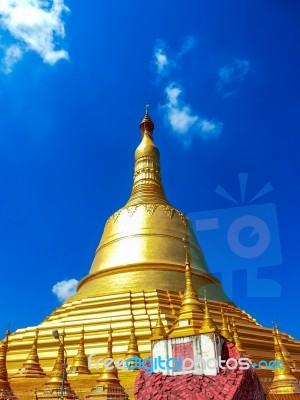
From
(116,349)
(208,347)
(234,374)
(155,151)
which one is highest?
(155,151)

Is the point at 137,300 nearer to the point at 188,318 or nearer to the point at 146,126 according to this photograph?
the point at 188,318

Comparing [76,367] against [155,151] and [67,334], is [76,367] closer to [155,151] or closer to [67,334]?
[67,334]

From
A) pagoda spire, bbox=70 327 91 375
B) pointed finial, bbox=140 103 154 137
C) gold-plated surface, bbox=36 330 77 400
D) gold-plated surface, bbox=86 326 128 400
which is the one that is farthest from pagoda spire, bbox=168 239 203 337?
pointed finial, bbox=140 103 154 137

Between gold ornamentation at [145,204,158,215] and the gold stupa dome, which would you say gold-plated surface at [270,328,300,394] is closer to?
the gold stupa dome

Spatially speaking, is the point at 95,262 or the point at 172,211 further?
the point at 172,211

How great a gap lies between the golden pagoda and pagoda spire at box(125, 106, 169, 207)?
0.07m

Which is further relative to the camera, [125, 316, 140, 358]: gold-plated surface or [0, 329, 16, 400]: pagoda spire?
[125, 316, 140, 358]: gold-plated surface

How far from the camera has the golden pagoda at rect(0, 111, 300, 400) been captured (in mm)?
11570

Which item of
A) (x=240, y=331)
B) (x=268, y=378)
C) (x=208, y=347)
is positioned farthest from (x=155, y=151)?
(x=208, y=347)

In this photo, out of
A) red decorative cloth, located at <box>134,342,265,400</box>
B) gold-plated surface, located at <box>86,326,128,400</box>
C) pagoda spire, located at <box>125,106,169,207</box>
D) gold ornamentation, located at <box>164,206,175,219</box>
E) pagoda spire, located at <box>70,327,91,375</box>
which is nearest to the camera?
red decorative cloth, located at <box>134,342,265,400</box>

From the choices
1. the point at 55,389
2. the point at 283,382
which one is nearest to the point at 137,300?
the point at 55,389

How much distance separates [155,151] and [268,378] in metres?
17.1

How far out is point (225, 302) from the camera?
59.1 feet

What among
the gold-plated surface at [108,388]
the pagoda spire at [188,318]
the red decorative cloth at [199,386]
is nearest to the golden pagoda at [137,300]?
the pagoda spire at [188,318]
